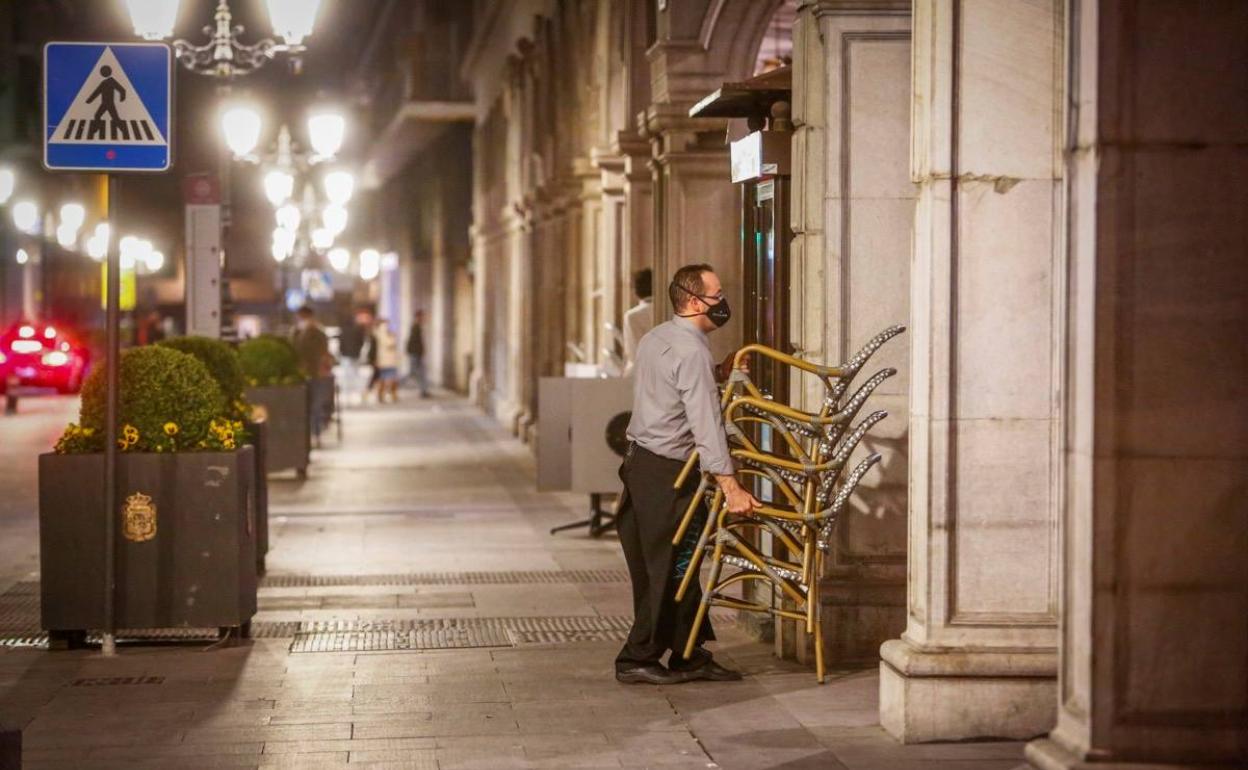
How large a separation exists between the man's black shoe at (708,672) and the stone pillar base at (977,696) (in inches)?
57.7

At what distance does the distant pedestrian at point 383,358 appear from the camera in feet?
125

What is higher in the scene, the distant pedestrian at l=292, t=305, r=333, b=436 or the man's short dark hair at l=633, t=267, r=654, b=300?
the man's short dark hair at l=633, t=267, r=654, b=300

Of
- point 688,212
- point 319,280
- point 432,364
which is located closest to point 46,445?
point 688,212

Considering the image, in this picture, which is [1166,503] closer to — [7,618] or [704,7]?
[7,618]

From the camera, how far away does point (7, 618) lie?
1114cm

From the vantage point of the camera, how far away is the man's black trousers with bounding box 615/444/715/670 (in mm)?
9008

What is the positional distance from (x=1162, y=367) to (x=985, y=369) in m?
1.43

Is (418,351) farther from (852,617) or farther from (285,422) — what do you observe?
(852,617)

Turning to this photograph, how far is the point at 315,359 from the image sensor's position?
26141mm

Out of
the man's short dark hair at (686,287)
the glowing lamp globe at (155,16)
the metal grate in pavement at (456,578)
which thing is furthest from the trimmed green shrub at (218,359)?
the glowing lamp globe at (155,16)

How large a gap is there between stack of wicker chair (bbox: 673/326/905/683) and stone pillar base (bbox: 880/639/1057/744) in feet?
3.70

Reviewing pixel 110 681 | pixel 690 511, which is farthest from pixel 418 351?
pixel 690 511

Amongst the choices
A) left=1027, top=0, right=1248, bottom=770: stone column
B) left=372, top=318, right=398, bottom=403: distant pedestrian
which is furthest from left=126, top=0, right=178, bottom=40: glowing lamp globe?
left=372, top=318, right=398, bottom=403: distant pedestrian

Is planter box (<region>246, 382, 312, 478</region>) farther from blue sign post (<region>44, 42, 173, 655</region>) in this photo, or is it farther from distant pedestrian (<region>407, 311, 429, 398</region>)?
distant pedestrian (<region>407, 311, 429, 398</region>)
